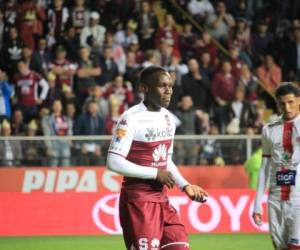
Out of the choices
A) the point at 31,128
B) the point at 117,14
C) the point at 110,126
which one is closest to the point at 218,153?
the point at 110,126

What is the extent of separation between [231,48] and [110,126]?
4.68m

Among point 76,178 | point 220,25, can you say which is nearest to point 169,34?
point 220,25

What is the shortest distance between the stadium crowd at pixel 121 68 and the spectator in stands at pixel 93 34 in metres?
0.02

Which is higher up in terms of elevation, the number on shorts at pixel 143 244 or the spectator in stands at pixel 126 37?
the spectator in stands at pixel 126 37

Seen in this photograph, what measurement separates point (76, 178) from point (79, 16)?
13.3 feet

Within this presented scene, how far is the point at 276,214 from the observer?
809cm

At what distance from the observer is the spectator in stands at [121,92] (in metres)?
17.3

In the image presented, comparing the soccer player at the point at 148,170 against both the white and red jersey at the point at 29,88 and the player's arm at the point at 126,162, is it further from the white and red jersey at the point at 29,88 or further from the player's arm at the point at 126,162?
the white and red jersey at the point at 29,88

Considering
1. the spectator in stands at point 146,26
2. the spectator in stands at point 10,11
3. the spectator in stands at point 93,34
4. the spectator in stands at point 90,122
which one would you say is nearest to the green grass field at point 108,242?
the spectator in stands at point 90,122

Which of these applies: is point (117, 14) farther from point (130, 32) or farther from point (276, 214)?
point (276, 214)

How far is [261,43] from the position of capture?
20.5 metres

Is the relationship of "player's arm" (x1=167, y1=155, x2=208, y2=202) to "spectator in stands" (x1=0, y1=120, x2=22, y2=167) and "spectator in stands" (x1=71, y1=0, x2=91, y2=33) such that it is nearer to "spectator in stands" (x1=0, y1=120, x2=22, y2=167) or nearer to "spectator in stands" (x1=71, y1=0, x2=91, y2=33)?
"spectator in stands" (x1=0, y1=120, x2=22, y2=167)

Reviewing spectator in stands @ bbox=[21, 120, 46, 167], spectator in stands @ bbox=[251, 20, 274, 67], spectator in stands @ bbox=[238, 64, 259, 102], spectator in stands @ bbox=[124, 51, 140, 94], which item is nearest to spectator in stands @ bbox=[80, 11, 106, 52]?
spectator in stands @ bbox=[124, 51, 140, 94]

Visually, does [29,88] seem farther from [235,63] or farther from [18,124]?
[235,63]
